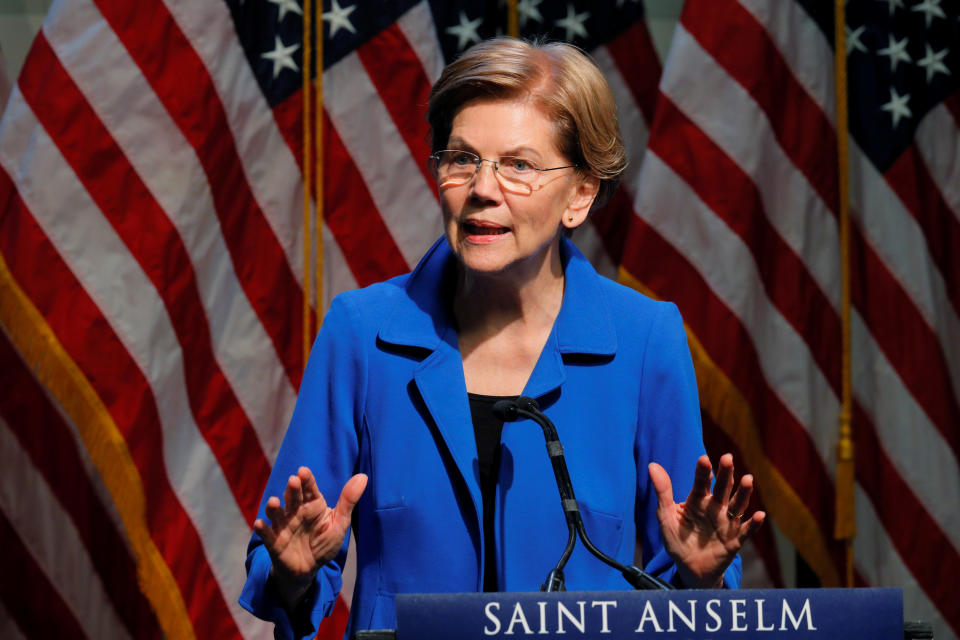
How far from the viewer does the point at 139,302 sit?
9.86 feet

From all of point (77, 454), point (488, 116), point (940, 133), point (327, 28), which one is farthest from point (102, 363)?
point (940, 133)

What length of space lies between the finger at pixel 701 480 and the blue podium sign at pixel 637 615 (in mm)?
198

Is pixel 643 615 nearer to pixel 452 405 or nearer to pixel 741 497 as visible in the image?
pixel 741 497

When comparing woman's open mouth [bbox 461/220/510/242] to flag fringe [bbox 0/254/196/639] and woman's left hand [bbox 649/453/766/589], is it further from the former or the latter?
flag fringe [bbox 0/254/196/639]

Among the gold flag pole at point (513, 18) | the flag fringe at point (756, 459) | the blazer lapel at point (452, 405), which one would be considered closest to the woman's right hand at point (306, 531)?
the blazer lapel at point (452, 405)

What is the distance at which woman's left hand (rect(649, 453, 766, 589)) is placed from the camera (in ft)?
4.51

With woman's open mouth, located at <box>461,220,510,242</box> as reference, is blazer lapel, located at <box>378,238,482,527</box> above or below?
below

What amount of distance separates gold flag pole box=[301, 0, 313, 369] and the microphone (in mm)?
1761

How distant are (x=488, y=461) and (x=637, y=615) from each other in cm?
44

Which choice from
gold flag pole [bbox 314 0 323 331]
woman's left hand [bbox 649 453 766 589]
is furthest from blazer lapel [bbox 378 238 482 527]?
gold flag pole [bbox 314 0 323 331]

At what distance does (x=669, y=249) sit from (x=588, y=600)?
218 centimetres

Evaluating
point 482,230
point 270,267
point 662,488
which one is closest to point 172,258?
point 270,267

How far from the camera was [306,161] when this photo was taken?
126 inches

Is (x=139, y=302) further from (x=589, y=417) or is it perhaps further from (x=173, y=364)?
(x=589, y=417)
